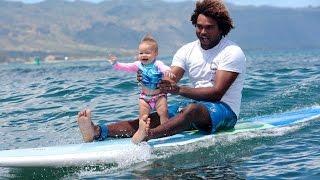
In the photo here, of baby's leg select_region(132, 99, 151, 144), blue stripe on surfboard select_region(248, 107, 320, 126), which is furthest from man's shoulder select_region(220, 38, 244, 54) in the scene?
blue stripe on surfboard select_region(248, 107, 320, 126)

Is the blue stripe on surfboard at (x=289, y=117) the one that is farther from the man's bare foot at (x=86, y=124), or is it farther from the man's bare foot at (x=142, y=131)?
the man's bare foot at (x=86, y=124)

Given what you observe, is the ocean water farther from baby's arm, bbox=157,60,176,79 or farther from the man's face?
the man's face

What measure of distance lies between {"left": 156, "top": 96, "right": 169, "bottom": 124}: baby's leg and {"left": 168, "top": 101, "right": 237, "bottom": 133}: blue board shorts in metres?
0.28

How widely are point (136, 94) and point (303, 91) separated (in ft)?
19.5

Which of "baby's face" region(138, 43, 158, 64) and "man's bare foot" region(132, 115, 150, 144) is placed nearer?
"man's bare foot" region(132, 115, 150, 144)

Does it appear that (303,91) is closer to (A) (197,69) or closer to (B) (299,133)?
(B) (299,133)

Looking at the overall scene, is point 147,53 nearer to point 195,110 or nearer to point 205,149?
point 195,110

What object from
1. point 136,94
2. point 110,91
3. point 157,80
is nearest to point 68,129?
point 157,80

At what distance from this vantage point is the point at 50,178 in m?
7.79

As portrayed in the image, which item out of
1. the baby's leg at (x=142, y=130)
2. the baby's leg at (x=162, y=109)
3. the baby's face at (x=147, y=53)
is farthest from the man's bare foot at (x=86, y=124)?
the baby's face at (x=147, y=53)

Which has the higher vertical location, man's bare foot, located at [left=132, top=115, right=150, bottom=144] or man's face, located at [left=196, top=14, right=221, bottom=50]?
man's face, located at [left=196, top=14, right=221, bottom=50]

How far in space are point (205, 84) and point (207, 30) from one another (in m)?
0.89

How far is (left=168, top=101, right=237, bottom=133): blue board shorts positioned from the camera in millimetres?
8867

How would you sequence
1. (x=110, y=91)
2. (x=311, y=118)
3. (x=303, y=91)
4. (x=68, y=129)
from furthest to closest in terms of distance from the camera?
(x=110, y=91)
(x=303, y=91)
(x=68, y=129)
(x=311, y=118)
